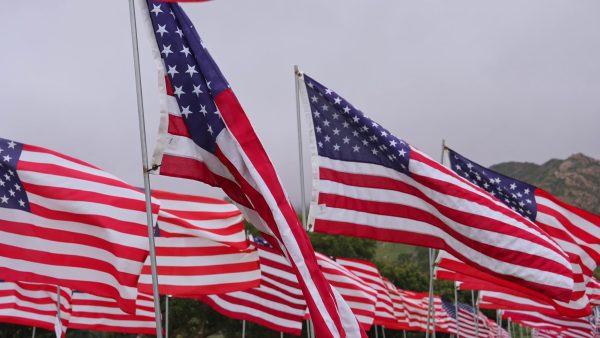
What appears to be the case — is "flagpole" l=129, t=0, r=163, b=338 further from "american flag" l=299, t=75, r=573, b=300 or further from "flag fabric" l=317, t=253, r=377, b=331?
"flag fabric" l=317, t=253, r=377, b=331

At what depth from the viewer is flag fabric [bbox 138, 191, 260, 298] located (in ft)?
48.3

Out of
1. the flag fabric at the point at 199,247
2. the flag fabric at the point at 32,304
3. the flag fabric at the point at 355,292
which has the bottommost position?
the flag fabric at the point at 32,304

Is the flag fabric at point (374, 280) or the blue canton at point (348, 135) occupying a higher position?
the blue canton at point (348, 135)

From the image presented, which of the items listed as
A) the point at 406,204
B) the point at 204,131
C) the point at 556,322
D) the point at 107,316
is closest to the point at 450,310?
the point at 556,322

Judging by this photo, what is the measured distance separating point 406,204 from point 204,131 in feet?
11.6

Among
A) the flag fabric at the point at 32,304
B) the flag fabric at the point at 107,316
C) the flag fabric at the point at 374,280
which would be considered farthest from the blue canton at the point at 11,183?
the flag fabric at the point at 374,280

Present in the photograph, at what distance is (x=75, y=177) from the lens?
1076 centimetres

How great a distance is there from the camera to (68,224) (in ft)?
34.9

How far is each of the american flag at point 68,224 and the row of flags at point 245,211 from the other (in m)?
0.02

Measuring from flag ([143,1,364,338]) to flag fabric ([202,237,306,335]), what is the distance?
10179 mm

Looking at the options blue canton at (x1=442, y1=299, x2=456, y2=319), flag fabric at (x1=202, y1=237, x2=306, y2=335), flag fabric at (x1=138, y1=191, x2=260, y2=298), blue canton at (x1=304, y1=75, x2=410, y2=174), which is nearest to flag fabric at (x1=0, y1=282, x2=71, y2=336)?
flag fabric at (x1=202, y1=237, x2=306, y2=335)

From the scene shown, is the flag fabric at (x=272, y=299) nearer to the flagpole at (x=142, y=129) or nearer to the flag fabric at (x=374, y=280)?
the flag fabric at (x=374, y=280)

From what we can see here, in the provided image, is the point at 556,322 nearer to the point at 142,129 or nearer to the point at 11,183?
the point at 11,183

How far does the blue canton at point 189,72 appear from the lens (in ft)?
26.8
